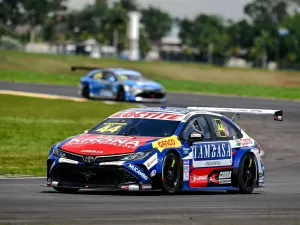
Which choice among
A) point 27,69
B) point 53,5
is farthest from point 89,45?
point 27,69

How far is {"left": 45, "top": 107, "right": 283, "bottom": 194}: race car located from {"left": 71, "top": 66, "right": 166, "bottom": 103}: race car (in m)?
27.5

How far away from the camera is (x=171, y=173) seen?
1422 cm

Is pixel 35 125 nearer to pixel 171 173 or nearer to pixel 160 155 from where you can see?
pixel 171 173

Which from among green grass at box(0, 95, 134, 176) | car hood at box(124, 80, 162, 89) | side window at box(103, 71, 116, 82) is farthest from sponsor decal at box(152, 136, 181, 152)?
side window at box(103, 71, 116, 82)

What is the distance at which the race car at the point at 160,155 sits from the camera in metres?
13.8

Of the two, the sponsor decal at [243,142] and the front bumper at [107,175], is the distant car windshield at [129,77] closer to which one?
the sponsor decal at [243,142]

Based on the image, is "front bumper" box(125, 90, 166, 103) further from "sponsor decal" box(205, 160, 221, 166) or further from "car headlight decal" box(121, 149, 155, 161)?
"car headlight decal" box(121, 149, 155, 161)

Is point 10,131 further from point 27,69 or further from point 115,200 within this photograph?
point 27,69

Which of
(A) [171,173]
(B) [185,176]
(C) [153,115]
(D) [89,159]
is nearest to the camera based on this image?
(D) [89,159]

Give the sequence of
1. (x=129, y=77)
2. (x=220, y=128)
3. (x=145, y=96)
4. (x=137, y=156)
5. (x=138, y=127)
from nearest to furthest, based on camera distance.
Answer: (x=137, y=156) → (x=138, y=127) → (x=220, y=128) → (x=145, y=96) → (x=129, y=77)

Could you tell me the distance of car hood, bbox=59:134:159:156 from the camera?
13.8 metres

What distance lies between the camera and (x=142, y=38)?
632 ft

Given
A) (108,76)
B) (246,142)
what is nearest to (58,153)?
(246,142)

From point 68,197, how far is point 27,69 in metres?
69.9
